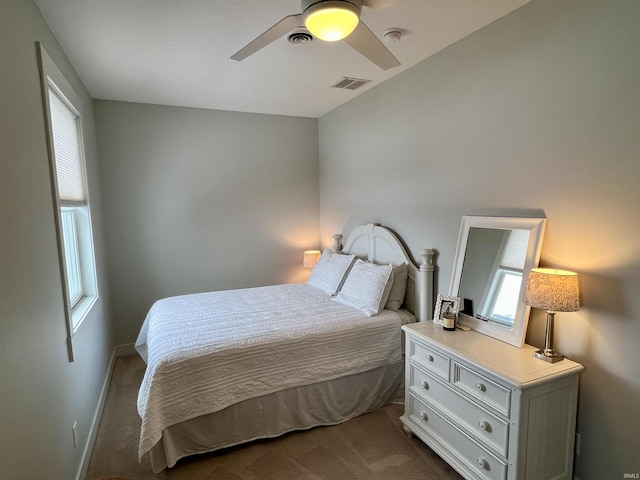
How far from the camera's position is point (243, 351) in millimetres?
2252

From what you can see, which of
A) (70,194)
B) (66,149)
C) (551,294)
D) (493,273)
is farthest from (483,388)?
(66,149)

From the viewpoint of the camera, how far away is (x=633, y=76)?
156 centimetres

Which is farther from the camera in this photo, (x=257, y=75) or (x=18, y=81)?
(x=257, y=75)

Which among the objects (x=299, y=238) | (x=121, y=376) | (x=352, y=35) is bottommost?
(x=121, y=376)

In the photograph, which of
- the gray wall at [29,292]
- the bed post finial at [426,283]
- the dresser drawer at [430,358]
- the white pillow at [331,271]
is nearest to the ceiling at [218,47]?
the gray wall at [29,292]

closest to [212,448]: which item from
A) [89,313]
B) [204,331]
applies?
[204,331]

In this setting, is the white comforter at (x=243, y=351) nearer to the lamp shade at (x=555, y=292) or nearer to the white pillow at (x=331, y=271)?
the white pillow at (x=331, y=271)

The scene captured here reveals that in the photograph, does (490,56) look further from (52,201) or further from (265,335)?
(52,201)

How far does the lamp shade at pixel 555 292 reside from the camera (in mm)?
1666

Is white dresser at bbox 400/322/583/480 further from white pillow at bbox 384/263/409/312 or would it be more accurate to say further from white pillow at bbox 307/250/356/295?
white pillow at bbox 307/250/356/295

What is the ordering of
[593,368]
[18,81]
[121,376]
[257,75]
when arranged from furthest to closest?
[121,376] < [257,75] < [593,368] < [18,81]

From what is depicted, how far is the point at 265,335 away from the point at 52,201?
144 cm

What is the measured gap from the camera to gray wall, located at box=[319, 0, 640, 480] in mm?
1618

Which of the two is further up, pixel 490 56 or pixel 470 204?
pixel 490 56
